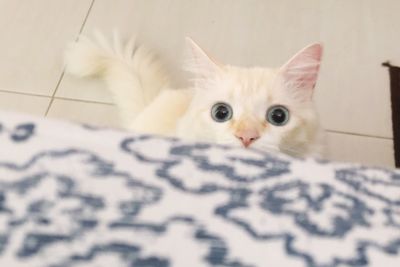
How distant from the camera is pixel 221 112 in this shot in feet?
2.73

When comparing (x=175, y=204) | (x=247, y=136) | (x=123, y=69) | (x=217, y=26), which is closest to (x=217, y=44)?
(x=217, y=26)

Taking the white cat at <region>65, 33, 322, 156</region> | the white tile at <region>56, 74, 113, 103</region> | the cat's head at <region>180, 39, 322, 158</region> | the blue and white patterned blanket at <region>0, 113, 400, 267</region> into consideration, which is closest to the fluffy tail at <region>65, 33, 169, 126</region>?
the white tile at <region>56, 74, 113, 103</region>

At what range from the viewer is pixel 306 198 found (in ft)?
1.65

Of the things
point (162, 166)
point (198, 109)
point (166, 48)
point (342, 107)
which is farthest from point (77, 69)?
point (162, 166)

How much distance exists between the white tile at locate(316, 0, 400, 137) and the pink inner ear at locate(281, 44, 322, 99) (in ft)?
1.12

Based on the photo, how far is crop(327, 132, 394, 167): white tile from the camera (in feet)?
3.68

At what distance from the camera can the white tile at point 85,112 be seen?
3.85ft

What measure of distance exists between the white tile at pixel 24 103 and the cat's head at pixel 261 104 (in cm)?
46

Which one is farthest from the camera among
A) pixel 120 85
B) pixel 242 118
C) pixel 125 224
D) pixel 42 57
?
pixel 42 57

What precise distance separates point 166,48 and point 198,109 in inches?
18.2

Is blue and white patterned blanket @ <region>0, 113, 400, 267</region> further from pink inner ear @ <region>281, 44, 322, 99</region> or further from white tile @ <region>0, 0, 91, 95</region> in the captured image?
white tile @ <region>0, 0, 91, 95</region>

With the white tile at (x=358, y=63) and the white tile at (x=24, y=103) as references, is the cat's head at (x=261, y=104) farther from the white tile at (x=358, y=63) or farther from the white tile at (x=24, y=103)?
the white tile at (x=24, y=103)

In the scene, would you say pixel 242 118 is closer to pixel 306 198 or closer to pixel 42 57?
pixel 306 198

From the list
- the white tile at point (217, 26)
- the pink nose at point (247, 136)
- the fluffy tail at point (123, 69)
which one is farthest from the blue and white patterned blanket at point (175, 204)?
the white tile at point (217, 26)
